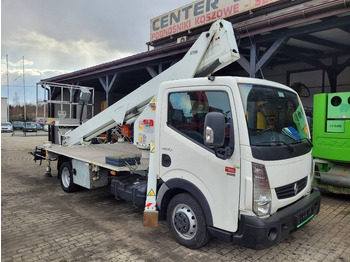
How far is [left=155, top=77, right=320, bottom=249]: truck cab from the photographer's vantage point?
110 inches

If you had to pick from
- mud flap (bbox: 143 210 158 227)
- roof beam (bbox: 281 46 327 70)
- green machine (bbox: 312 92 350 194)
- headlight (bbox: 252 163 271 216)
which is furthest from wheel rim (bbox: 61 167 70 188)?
roof beam (bbox: 281 46 327 70)

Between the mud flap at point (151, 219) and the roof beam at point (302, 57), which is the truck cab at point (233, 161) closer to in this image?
the mud flap at point (151, 219)

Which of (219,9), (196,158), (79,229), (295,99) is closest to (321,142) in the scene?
(295,99)

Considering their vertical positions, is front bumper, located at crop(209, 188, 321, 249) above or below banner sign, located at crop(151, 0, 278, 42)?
below

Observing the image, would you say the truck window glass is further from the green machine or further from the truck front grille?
the green machine

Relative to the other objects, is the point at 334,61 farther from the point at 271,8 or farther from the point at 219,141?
the point at 219,141

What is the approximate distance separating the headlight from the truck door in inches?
7.2

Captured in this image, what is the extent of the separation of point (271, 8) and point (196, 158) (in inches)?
276

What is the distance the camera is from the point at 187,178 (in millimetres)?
3342

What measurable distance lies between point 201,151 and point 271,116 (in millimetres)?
914

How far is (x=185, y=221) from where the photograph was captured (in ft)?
11.1

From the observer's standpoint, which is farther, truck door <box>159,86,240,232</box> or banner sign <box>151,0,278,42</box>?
banner sign <box>151,0,278,42</box>

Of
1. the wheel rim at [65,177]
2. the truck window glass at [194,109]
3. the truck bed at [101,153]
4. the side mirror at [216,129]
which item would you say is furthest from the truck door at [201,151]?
the wheel rim at [65,177]

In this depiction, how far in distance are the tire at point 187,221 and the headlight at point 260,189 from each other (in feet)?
2.34
